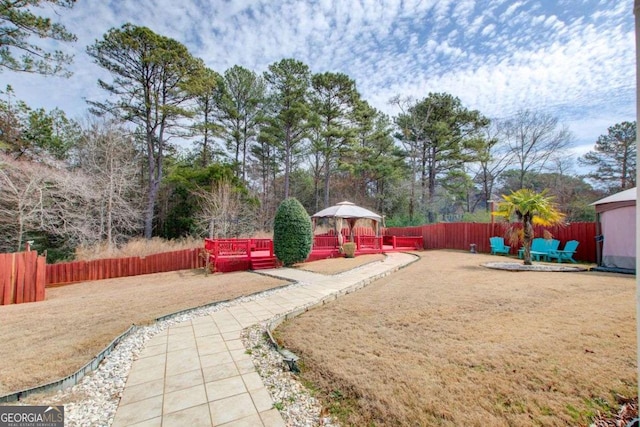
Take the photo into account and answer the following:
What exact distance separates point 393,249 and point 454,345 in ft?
39.0

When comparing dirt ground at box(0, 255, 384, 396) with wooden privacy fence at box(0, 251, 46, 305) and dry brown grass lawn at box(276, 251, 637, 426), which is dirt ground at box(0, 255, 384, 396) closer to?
wooden privacy fence at box(0, 251, 46, 305)

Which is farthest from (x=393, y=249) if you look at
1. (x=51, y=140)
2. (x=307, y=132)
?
(x=51, y=140)

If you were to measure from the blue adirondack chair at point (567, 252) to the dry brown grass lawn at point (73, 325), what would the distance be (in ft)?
34.3

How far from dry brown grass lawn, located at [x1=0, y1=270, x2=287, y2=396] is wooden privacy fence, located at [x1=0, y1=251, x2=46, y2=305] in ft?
1.71

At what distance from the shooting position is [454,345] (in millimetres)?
3172

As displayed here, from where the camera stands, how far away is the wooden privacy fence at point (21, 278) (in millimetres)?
6840

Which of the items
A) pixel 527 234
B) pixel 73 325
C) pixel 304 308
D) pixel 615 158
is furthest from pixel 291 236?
pixel 615 158

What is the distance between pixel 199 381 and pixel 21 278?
7895 millimetres

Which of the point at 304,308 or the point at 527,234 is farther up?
the point at 527,234

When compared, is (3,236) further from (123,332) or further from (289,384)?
(289,384)

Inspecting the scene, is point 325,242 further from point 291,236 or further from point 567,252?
point 567,252

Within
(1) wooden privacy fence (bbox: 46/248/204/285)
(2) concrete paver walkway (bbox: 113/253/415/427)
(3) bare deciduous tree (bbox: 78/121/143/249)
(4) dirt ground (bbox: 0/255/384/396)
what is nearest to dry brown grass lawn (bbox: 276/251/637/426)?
(2) concrete paver walkway (bbox: 113/253/415/427)

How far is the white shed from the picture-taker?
7859mm

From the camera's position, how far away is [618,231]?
8164mm
